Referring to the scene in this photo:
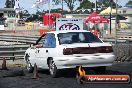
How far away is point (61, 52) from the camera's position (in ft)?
43.2

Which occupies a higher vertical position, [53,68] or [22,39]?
[53,68]

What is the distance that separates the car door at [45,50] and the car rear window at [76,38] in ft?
0.98

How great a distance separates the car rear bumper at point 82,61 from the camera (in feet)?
42.9

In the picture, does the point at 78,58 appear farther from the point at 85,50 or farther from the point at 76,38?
the point at 76,38

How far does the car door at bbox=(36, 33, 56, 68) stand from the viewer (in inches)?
554

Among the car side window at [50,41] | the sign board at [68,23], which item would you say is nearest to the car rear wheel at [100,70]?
the car side window at [50,41]

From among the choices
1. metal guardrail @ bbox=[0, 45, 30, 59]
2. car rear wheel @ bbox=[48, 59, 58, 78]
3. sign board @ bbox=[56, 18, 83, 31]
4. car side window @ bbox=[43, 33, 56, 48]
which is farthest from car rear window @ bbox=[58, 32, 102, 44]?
sign board @ bbox=[56, 18, 83, 31]

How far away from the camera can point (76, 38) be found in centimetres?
1395

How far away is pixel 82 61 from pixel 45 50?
1684mm

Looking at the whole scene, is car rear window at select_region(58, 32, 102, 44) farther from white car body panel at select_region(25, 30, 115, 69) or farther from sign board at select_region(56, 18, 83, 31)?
sign board at select_region(56, 18, 83, 31)

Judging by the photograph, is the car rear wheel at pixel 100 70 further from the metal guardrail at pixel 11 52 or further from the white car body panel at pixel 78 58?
the metal guardrail at pixel 11 52

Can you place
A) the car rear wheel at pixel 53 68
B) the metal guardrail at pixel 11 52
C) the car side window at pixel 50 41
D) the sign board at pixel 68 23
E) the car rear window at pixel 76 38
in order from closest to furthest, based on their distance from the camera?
the car rear wheel at pixel 53 68 < the car rear window at pixel 76 38 < the car side window at pixel 50 41 < the metal guardrail at pixel 11 52 < the sign board at pixel 68 23

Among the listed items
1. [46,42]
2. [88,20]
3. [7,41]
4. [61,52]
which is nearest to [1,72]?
[46,42]

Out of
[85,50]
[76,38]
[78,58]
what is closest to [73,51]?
[78,58]
